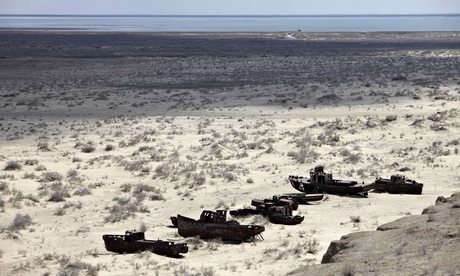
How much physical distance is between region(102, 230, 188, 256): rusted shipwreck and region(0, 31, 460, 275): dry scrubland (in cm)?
16

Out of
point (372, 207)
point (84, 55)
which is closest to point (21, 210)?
point (372, 207)

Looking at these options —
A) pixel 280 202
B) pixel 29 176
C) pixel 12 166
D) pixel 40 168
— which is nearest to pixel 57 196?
pixel 29 176

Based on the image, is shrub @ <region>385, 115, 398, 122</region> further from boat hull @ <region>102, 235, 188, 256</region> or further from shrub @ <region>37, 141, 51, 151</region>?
boat hull @ <region>102, 235, 188, 256</region>

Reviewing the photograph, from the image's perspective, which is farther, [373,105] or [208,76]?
[208,76]

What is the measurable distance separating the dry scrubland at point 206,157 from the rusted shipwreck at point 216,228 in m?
0.22

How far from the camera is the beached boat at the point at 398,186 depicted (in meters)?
18.6

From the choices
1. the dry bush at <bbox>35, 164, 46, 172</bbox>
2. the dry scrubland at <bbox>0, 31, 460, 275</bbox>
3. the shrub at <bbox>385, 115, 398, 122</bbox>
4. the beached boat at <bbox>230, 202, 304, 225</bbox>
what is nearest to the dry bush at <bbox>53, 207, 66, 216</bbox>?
the dry scrubland at <bbox>0, 31, 460, 275</bbox>

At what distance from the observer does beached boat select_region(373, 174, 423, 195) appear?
1864 centimetres

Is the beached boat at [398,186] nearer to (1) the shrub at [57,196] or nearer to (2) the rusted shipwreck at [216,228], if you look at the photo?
(2) the rusted shipwreck at [216,228]

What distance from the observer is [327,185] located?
62.5 feet

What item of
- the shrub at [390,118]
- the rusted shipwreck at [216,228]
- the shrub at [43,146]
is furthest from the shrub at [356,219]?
the shrub at [390,118]

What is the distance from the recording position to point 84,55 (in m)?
88.1

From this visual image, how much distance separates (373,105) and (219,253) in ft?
88.2

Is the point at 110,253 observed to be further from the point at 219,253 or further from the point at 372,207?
the point at 372,207
